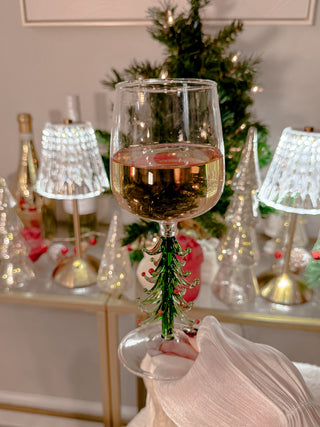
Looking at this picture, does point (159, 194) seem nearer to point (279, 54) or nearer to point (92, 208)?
point (92, 208)

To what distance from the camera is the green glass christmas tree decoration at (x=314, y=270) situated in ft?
2.94

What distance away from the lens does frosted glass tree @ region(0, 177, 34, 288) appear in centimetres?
96

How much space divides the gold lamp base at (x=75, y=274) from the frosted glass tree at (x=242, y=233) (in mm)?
324

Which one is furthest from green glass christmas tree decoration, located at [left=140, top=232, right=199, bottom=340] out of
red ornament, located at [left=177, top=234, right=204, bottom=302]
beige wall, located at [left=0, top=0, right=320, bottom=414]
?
beige wall, located at [left=0, top=0, right=320, bottom=414]

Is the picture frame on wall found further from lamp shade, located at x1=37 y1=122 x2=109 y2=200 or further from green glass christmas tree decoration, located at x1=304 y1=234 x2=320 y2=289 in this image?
green glass christmas tree decoration, located at x1=304 y1=234 x2=320 y2=289

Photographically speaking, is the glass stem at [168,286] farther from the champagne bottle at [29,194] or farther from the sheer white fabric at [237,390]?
the champagne bottle at [29,194]

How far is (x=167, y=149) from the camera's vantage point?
0.49 meters

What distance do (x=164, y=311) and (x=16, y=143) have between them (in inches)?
36.2

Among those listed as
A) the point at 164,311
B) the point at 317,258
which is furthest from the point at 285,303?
the point at 164,311

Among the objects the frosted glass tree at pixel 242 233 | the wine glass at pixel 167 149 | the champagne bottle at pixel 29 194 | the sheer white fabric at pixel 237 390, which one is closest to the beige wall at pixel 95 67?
the champagne bottle at pixel 29 194

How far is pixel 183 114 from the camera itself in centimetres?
47

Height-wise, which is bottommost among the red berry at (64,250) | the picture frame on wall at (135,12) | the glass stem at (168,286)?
the red berry at (64,250)

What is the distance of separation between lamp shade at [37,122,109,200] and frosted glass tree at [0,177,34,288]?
12 cm

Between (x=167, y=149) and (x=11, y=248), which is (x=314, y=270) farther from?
(x=11, y=248)
